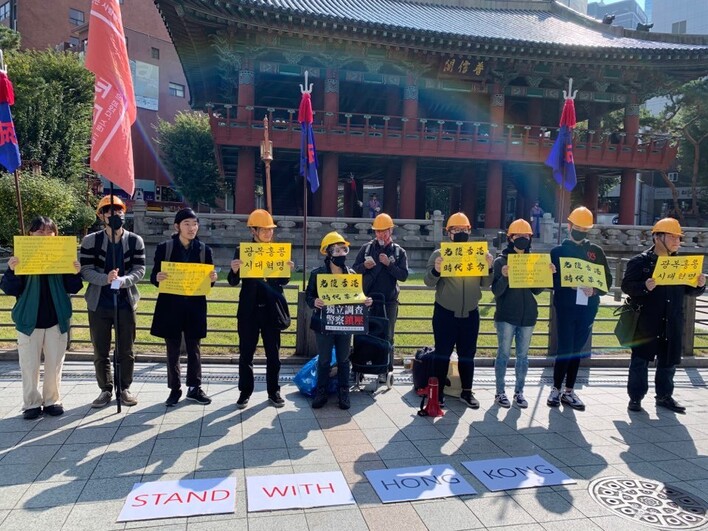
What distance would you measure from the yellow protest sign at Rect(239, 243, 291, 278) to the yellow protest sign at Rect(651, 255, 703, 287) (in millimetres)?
3971

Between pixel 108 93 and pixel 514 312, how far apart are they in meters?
4.75

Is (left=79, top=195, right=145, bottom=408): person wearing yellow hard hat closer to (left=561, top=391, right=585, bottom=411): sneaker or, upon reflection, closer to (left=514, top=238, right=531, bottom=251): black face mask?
(left=514, top=238, right=531, bottom=251): black face mask

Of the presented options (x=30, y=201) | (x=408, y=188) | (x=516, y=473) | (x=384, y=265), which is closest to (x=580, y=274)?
(x=384, y=265)

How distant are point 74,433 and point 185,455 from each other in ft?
3.91

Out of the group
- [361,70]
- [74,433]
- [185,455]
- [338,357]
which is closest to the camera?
[185,455]

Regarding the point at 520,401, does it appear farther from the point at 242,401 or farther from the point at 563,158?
the point at 563,158

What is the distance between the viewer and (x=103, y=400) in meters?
5.18

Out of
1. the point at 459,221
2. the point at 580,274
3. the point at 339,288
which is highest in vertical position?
the point at 459,221

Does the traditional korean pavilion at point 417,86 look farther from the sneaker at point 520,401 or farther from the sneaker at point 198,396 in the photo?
the sneaker at point 520,401

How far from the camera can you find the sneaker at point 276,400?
5.33m

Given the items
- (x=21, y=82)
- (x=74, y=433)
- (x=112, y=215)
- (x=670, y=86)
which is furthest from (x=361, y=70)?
(x=74, y=433)

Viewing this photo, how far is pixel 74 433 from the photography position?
4512 millimetres

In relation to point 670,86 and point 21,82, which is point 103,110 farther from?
point 670,86

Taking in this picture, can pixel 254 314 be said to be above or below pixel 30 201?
below
